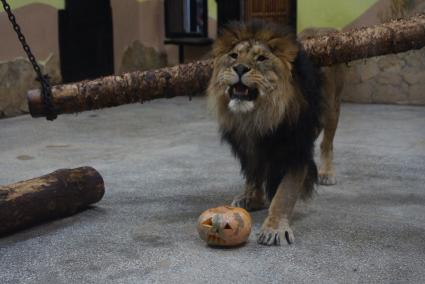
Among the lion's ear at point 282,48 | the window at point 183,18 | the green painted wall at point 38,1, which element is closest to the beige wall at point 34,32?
the green painted wall at point 38,1

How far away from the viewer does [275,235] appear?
8.82ft

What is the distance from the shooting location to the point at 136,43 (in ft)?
27.0

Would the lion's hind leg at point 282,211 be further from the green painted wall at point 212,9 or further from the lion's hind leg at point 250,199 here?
the green painted wall at point 212,9

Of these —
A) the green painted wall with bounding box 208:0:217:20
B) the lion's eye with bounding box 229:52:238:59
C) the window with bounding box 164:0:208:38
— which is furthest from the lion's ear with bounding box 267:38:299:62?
the window with bounding box 164:0:208:38

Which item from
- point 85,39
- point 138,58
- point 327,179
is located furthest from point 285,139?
point 138,58

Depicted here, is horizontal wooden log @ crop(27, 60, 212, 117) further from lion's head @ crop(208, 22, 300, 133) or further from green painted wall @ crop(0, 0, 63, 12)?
green painted wall @ crop(0, 0, 63, 12)

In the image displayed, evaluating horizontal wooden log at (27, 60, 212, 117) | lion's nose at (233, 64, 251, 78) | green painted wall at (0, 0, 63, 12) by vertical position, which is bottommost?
horizontal wooden log at (27, 60, 212, 117)

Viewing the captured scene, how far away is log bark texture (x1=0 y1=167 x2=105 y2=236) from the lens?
9.32 ft

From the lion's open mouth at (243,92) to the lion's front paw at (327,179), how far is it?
1.22m

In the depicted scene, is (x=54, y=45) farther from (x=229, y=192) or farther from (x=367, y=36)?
(x=367, y=36)

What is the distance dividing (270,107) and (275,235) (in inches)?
20.9

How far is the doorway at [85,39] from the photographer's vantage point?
7.33 meters

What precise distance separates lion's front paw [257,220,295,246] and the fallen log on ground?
2.81 feet

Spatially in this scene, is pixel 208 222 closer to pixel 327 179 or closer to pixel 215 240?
pixel 215 240
